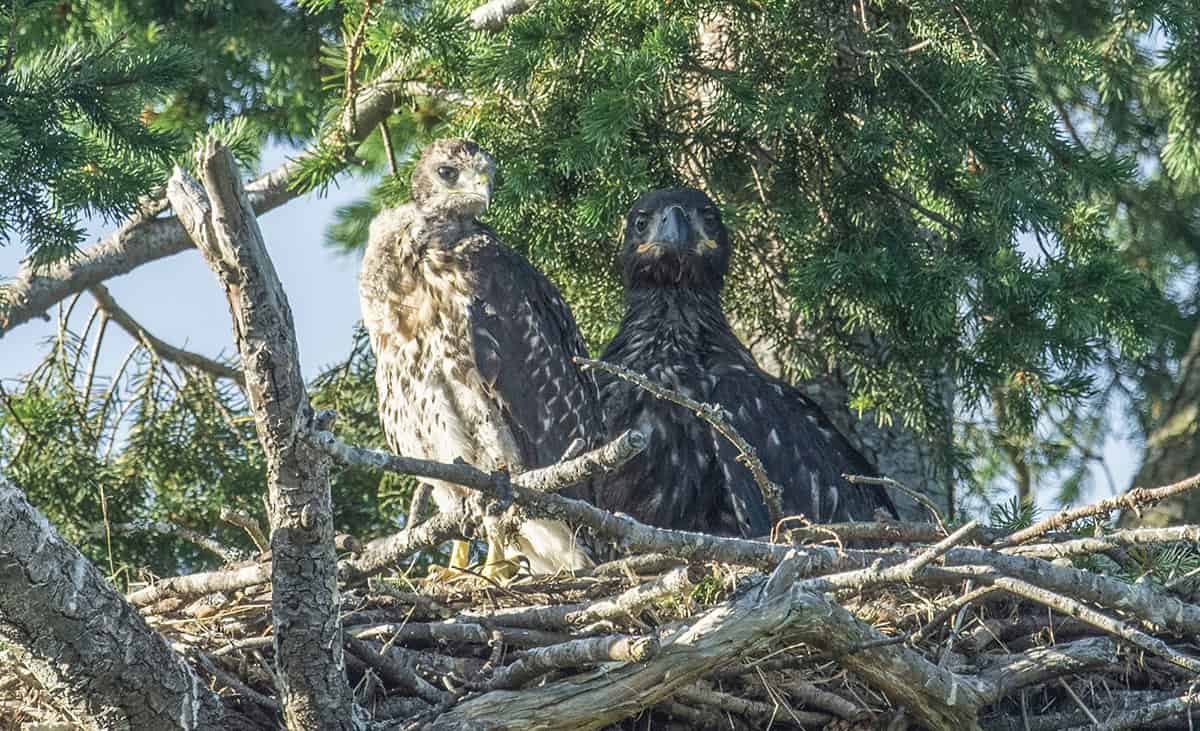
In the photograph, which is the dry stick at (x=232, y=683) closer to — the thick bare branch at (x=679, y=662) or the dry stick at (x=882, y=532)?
the thick bare branch at (x=679, y=662)

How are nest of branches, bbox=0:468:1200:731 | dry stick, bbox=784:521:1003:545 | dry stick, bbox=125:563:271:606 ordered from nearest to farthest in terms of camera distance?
nest of branches, bbox=0:468:1200:731
dry stick, bbox=125:563:271:606
dry stick, bbox=784:521:1003:545

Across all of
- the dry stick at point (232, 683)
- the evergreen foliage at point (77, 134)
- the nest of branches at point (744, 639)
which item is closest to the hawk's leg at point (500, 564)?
the nest of branches at point (744, 639)

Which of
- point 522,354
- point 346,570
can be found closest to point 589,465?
point 346,570

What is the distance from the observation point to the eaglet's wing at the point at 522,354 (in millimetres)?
5590

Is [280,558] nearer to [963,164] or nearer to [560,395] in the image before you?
[560,395]

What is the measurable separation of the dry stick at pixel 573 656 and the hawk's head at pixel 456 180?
215 cm

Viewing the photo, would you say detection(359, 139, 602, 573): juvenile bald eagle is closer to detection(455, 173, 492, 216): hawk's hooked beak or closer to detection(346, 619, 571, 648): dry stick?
detection(455, 173, 492, 216): hawk's hooked beak

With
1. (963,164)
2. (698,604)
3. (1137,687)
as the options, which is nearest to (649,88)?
(963,164)

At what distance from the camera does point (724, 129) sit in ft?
20.7

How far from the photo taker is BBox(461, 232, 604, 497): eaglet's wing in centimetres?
559

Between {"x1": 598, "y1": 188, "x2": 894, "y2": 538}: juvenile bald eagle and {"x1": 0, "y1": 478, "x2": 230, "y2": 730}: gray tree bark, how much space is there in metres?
2.64

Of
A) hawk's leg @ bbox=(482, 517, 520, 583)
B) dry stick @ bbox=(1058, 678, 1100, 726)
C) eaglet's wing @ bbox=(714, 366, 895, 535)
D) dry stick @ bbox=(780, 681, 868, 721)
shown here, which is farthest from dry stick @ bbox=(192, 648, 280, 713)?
eaglet's wing @ bbox=(714, 366, 895, 535)

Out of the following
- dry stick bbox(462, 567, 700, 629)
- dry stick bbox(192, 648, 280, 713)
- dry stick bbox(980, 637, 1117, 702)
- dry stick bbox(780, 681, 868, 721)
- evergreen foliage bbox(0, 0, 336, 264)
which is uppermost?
evergreen foliage bbox(0, 0, 336, 264)

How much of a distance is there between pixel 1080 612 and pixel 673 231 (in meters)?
2.66
